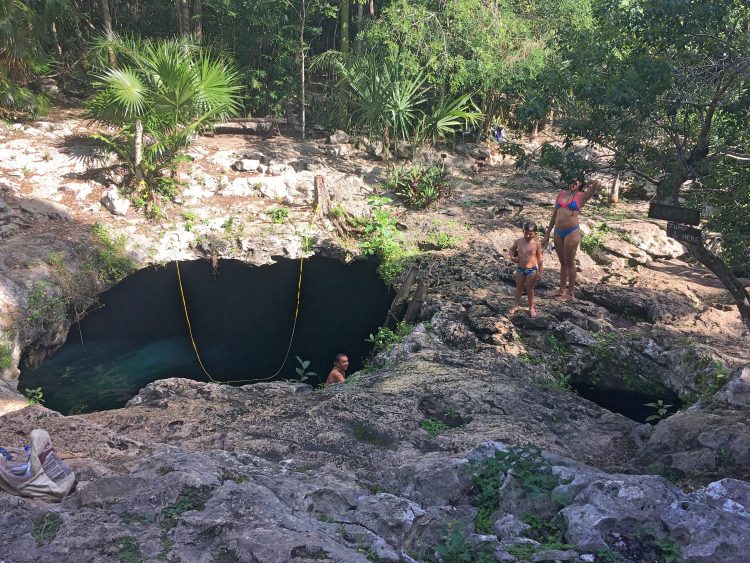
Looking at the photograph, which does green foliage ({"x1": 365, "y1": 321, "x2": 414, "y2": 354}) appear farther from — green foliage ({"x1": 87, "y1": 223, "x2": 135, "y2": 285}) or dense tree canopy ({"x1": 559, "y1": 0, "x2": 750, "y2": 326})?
green foliage ({"x1": 87, "y1": 223, "x2": 135, "y2": 285})

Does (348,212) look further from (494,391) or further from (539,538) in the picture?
(539,538)

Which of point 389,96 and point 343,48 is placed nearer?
point 389,96

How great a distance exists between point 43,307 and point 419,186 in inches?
290

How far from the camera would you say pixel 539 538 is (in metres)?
3.57

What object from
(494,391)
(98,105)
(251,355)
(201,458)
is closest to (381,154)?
(98,105)

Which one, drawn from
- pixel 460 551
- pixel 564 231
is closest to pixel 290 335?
pixel 564 231

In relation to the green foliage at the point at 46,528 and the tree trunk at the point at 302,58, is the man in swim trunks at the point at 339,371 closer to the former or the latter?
the green foliage at the point at 46,528

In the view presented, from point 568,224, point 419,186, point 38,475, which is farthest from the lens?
point 419,186

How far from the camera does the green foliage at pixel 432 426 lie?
5492mm

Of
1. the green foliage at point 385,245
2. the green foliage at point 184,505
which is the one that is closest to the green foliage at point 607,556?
the green foliage at point 184,505

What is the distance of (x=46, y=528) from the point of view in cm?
335

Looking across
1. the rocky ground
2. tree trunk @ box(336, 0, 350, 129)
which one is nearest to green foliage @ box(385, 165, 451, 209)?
the rocky ground

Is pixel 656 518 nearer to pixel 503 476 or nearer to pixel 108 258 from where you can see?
pixel 503 476

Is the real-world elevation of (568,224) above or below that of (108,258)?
above
